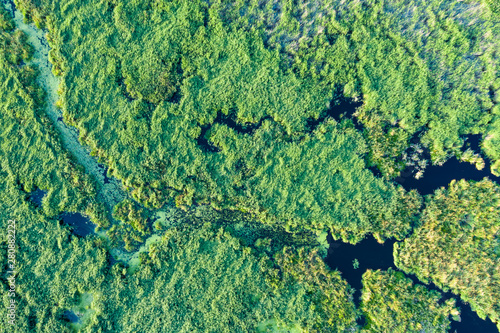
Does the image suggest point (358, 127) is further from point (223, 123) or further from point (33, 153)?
point (33, 153)

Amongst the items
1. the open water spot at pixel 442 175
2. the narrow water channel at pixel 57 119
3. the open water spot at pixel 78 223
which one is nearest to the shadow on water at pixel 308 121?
the open water spot at pixel 442 175

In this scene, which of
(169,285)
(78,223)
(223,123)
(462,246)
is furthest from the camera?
(223,123)

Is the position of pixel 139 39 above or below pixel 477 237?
above

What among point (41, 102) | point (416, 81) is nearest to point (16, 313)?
point (41, 102)

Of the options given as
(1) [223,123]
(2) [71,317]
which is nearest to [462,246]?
(1) [223,123]

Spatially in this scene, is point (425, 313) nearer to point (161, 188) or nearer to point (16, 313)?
point (161, 188)

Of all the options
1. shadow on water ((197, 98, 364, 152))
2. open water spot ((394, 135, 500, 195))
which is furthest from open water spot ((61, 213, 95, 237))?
open water spot ((394, 135, 500, 195))
